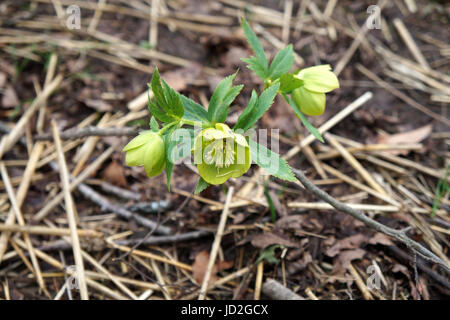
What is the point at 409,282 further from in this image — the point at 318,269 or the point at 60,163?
the point at 60,163

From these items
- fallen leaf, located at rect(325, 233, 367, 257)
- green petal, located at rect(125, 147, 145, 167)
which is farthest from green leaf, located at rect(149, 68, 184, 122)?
fallen leaf, located at rect(325, 233, 367, 257)

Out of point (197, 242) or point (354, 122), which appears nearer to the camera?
point (197, 242)

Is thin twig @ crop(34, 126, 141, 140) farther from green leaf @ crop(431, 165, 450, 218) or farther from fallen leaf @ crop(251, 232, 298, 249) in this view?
green leaf @ crop(431, 165, 450, 218)

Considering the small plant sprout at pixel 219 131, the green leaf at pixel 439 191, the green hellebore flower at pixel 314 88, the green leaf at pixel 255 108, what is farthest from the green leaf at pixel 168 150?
the green leaf at pixel 439 191

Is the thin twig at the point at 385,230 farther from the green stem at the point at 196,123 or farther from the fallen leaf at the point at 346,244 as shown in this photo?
A: the green stem at the point at 196,123

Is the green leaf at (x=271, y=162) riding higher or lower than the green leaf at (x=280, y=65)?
lower

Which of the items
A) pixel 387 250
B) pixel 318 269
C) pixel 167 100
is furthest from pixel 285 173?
pixel 387 250
